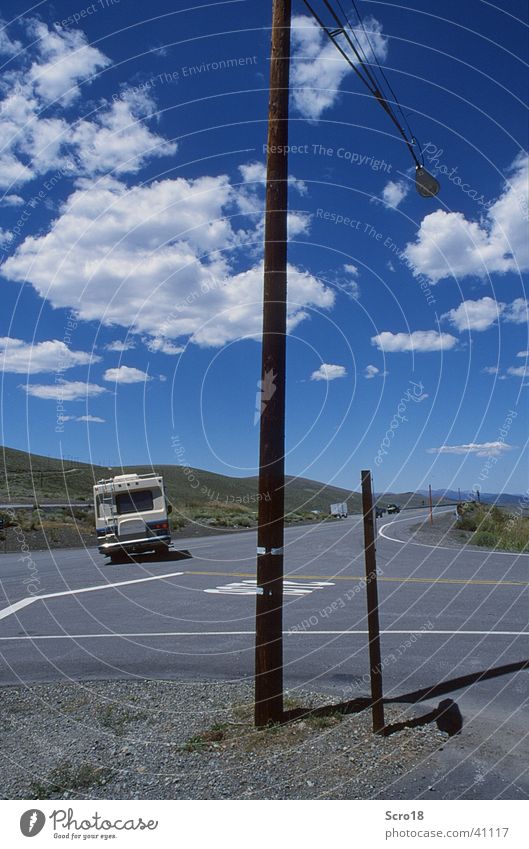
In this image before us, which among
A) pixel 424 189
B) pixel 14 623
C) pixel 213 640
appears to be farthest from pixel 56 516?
pixel 424 189

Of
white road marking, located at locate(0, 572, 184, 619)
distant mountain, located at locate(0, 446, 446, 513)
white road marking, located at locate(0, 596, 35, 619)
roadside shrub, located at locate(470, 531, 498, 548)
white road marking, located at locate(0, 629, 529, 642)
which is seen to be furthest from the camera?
distant mountain, located at locate(0, 446, 446, 513)

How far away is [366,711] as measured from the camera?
5391mm

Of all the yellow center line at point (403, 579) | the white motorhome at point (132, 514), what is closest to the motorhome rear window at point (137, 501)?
the white motorhome at point (132, 514)

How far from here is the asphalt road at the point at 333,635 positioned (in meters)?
5.20

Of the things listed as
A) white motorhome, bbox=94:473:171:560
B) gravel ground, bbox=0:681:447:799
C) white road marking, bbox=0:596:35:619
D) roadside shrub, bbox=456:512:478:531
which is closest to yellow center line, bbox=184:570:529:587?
white road marking, bbox=0:596:35:619

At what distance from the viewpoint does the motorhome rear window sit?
21.4 meters

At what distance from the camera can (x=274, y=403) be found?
5543mm

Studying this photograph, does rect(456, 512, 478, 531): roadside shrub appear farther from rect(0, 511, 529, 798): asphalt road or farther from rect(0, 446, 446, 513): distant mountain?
rect(0, 446, 446, 513): distant mountain

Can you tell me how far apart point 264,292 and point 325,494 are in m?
115

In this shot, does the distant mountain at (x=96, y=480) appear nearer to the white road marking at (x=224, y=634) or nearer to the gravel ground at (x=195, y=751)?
the white road marking at (x=224, y=634)

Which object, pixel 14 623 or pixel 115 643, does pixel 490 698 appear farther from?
pixel 14 623

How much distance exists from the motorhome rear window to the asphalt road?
4.64m

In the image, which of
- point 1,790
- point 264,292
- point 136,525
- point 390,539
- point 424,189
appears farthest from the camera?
point 390,539
